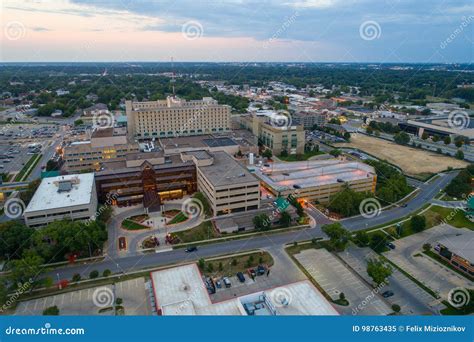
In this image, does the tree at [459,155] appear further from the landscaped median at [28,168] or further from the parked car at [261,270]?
the landscaped median at [28,168]

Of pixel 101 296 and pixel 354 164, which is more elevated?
pixel 354 164

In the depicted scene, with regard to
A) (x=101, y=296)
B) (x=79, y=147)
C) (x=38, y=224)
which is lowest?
(x=101, y=296)

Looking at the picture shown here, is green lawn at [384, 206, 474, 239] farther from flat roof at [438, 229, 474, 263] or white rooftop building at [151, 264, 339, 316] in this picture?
white rooftop building at [151, 264, 339, 316]

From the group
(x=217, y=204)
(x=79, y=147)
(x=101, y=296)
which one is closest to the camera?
(x=101, y=296)

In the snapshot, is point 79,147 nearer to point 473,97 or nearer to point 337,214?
point 337,214

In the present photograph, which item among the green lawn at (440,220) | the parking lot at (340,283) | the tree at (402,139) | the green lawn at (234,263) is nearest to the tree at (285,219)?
the parking lot at (340,283)

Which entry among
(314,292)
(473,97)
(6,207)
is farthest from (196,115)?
(473,97)

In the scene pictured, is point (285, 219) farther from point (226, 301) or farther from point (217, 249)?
point (226, 301)
